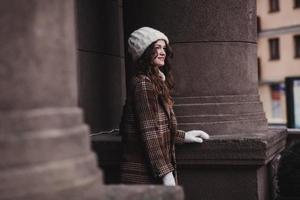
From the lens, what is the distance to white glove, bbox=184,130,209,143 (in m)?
4.98

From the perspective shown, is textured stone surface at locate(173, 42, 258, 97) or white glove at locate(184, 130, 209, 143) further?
textured stone surface at locate(173, 42, 258, 97)

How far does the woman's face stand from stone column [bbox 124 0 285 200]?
0.97 metres

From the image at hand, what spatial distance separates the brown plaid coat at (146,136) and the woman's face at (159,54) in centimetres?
20

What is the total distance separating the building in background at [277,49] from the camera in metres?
35.5

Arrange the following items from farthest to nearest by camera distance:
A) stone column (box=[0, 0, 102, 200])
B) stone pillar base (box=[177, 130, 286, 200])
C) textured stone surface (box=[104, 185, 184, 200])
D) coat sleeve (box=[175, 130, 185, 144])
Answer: stone pillar base (box=[177, 130, 286, 200])
coat sleeve (box=[175, 130, 185, 144])
textured stone surface (box=[104, 185, 184, 200])
stone column (box=[0, 0, 102, 200])

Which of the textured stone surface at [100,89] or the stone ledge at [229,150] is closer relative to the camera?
the stone ledge at [229,150]

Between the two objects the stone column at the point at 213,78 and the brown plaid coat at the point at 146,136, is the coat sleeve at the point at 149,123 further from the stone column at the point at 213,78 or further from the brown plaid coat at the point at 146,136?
the stone column at the point at 213,78

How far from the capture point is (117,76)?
21.0 ft

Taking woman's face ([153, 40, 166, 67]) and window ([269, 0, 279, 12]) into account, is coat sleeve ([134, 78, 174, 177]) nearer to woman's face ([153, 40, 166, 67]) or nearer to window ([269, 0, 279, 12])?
woman's face ([153, 40, 166, 67])

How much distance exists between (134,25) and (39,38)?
3634 millimetres

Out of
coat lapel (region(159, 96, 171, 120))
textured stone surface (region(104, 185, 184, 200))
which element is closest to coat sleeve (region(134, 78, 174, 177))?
coat lapel (region(159, 96, 171, 120))

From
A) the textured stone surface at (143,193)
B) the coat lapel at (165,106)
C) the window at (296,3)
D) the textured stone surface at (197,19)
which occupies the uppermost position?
the window at (296,3)

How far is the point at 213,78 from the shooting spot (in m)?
5.51

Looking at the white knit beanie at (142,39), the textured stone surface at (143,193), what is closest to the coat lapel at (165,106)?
the white knit beanie at (142,39)
